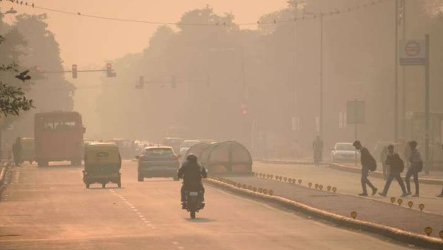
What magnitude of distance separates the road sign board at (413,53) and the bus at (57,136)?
26474mm

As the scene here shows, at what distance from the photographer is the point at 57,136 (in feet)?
254

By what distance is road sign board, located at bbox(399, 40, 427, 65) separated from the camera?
5825 cm

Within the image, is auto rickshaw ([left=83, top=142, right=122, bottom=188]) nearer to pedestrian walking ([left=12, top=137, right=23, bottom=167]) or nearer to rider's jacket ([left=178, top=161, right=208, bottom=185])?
rider's jacket ([left=178, top=161, right=208, bottom=185])

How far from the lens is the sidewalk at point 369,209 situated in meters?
24.7

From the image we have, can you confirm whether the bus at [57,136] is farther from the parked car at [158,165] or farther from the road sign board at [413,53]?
the road sign board at [413,53]

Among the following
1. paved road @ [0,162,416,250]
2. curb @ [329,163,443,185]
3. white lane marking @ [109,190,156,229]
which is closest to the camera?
paved road @ [0,162,416,250]

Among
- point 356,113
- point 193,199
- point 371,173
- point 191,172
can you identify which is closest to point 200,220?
point 193,199

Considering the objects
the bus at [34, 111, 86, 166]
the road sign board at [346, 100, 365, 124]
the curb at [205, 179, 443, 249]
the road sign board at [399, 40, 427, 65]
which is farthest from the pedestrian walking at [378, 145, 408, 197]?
the bus at [34, 111, 86, 166]

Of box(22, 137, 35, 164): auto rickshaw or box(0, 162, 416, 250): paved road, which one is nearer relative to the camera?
box(0, 162, 416, 250): paved road

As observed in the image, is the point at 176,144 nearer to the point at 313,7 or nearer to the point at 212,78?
the point at 313,7

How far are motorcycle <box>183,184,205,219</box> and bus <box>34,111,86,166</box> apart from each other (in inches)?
1883

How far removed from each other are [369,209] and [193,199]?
429 cm

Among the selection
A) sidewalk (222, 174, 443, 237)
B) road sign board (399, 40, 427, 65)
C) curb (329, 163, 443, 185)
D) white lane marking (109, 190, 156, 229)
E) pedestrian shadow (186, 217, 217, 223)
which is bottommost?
curb (329, 163, 443, 185)

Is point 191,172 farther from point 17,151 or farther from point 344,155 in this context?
point 344,155
